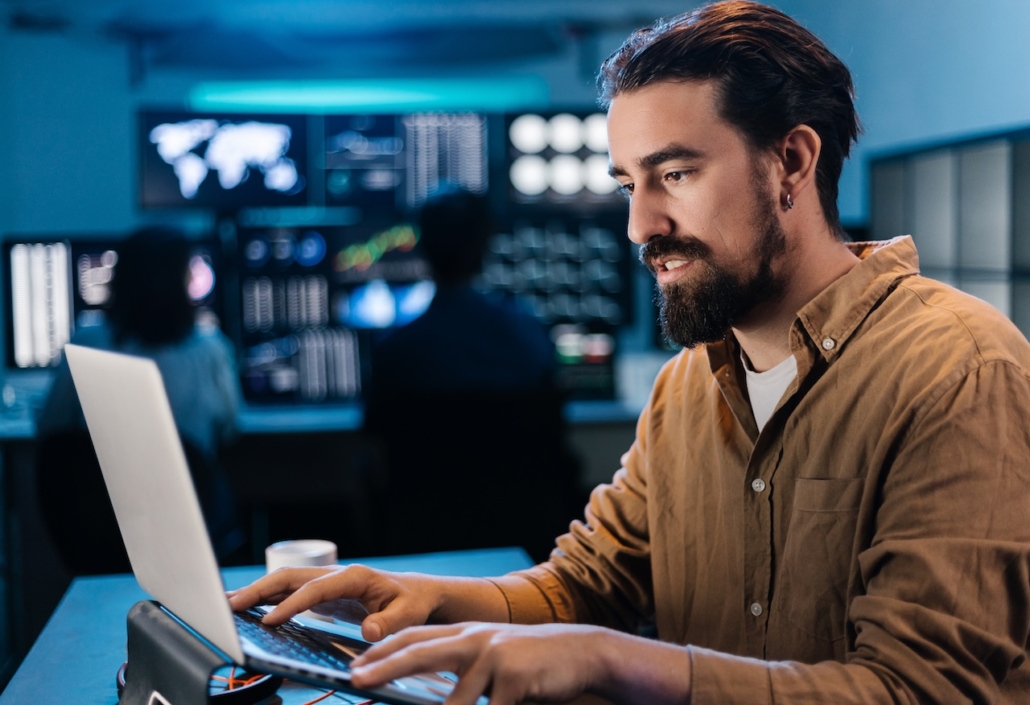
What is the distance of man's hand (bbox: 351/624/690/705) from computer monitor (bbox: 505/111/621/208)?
317 cm

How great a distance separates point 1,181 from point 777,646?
387cm

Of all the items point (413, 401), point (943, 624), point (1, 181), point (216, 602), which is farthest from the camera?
point (1, 181)

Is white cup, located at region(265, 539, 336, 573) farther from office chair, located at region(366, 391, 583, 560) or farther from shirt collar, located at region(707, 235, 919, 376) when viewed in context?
office chair, located at region(366, 391, 583, 560)

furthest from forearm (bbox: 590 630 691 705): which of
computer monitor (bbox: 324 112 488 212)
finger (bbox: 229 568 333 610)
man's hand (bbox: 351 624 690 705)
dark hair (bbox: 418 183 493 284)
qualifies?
computer monitor (bbox: 324 112 488 212)

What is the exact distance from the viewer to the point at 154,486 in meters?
0.83

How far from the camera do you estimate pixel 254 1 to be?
427 cm

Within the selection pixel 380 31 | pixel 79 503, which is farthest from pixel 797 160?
pixel 380 31

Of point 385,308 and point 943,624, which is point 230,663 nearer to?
point 943,624

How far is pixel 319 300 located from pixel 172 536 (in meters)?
3.02

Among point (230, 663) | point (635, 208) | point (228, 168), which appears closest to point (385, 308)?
point (228, 168)

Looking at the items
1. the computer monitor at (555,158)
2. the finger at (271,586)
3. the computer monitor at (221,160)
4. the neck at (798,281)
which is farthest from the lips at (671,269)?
the computer monitor at (221,160)

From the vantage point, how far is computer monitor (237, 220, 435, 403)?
376 cm

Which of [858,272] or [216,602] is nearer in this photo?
[216,602]

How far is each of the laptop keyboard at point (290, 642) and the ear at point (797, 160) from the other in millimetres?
733
